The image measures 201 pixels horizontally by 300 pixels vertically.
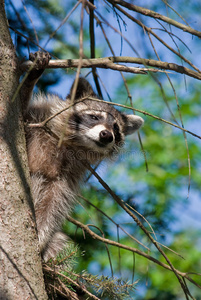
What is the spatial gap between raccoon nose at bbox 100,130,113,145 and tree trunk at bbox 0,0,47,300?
1245 mm

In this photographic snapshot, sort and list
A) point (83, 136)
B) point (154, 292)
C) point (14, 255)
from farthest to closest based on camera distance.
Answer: point (154, 292)
point (83, 136)
point (14, 255)

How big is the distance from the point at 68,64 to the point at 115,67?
298 millimetres

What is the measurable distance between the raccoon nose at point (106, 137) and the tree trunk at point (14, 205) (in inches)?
49.0

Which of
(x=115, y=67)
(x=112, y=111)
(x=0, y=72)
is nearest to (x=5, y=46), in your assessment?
(x=0, y=72)

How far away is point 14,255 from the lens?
2.01m

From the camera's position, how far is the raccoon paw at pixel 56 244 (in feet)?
12.1

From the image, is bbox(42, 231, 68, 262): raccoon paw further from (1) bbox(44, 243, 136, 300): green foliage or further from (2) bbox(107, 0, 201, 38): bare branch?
(2) bbox(107, 0, 201, 38): bare branch

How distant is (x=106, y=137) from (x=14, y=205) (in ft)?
5.09

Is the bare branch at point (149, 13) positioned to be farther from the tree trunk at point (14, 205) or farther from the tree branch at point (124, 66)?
the tree trunk at point (14, 205)

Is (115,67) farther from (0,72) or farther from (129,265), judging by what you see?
(129,265)

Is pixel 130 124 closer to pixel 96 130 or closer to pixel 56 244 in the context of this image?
pixel 96 130

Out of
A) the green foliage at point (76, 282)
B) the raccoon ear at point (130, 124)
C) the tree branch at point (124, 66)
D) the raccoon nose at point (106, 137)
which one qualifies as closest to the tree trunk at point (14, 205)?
the tree branch at point (124, 66)

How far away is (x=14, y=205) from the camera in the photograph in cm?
211

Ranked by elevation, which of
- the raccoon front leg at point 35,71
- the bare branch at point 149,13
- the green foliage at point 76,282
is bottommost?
the green foliage at point 76,282
